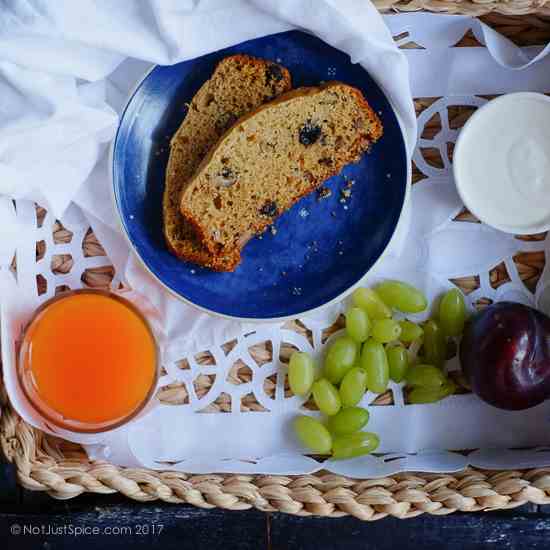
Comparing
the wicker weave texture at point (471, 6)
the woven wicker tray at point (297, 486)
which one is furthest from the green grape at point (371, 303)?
the wicker weave texture at point (471, 6)

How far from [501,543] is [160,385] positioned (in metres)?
0.53

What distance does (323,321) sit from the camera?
47.1 inches

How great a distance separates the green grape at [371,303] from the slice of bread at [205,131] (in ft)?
0.56

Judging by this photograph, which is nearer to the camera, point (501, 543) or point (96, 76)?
point (96, 76)

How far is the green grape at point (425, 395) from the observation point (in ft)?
3.80

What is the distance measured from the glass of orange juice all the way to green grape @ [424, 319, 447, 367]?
0.37 meters

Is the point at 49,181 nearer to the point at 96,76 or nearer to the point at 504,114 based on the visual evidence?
the point at 96,76

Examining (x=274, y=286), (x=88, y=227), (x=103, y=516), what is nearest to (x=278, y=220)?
(x=274, y=286)

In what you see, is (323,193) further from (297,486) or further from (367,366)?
(297,486)

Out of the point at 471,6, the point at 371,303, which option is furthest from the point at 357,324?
the point at 471,6

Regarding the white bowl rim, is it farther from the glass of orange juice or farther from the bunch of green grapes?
the glass of orange juice

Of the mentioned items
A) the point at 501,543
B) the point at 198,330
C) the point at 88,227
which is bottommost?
the point at 501,543

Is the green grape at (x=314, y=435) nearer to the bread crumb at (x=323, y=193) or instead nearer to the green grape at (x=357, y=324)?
the green grape at (x=357, y=324)

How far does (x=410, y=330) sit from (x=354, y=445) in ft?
0.56
